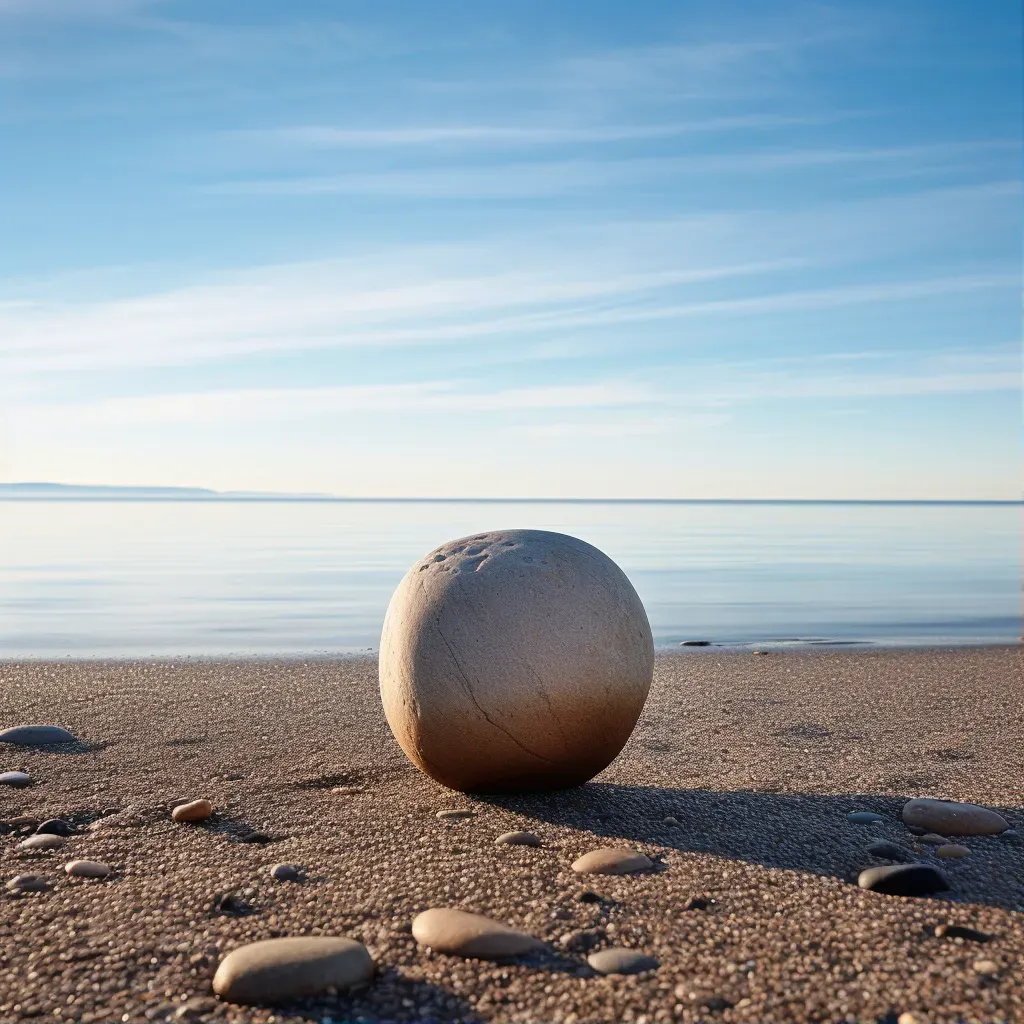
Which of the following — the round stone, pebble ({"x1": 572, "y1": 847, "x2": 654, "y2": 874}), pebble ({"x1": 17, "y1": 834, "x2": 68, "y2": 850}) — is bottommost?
pebble ({"x1": 17, "y1": 834, "x2": 68, "y2": 850})

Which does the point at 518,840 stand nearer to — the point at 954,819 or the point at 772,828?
the point at 772,828

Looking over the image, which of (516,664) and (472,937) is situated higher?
(516,664)

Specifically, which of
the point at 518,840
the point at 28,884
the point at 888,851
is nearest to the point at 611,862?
the point at 518,840

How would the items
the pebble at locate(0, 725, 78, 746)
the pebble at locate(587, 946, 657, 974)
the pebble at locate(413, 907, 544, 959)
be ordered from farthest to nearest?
the pebble at locate(0, 725, 78, 746) < the pebble at locate(413, 907, 544, 959) < the pebble at locate(587, 946, 657, 974)

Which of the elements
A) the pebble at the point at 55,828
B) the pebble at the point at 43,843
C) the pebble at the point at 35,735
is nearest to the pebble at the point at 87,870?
the pebble at the point at 43,843

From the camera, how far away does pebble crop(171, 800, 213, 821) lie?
20.3 feet

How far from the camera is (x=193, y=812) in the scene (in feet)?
20.3

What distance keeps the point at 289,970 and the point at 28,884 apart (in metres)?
1.84

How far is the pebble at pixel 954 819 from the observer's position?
6035 millimetres

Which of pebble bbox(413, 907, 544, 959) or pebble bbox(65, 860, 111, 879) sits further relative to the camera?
pebble bbox(65, 860, 111, 879)

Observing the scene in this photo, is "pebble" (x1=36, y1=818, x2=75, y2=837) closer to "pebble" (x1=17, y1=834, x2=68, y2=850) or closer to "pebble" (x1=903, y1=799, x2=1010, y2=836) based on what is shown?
"pebble" (x1=17, y1=834, x2=68, y2=850)

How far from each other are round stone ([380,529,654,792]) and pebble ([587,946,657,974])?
2114 mm

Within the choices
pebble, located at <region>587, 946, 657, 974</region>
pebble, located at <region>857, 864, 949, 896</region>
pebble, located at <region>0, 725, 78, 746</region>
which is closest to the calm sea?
pebble, located at <region>0, 725, 78, 746</region>

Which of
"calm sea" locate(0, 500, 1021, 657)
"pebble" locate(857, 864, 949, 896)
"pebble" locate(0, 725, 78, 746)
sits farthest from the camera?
"calm sea" locate(0, 500, 1021, 657)
